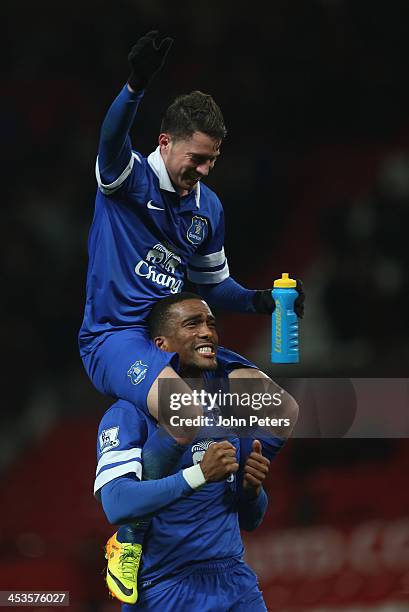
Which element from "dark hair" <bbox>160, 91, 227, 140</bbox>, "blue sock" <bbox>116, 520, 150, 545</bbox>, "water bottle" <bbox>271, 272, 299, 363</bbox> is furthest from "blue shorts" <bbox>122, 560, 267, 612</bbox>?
"dark hair" <bbox>160, 91, 227, 140</bbox>

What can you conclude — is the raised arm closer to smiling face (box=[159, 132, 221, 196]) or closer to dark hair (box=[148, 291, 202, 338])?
smiling face (box=[159, 132, 221, 196])

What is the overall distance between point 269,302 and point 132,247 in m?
0.54

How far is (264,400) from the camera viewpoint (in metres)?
3.38

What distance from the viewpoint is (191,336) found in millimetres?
3193

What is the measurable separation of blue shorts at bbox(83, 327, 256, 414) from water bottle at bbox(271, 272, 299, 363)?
7.3 inches

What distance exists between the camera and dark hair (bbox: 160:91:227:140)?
328 centimetres

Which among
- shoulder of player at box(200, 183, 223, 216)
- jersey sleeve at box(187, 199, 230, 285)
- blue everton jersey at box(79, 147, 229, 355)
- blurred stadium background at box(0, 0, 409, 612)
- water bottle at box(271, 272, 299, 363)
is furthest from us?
blurred stadium background at box(0, 0, 409, 612)

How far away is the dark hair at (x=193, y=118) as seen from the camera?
10.8ft

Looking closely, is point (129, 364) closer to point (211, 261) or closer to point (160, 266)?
point (160, 266)

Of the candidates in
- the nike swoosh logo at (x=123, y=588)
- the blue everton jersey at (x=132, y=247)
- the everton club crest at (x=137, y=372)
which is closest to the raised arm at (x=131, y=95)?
the blue everton jersey at (x=132, y=247)

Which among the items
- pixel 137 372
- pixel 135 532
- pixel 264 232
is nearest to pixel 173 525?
pixel 135 532

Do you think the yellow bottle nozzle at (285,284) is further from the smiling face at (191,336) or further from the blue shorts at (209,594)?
the blue shorts at (209,594)

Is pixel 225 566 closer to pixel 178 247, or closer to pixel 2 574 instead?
pixel 178 247

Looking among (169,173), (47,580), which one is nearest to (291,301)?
(169,173)
